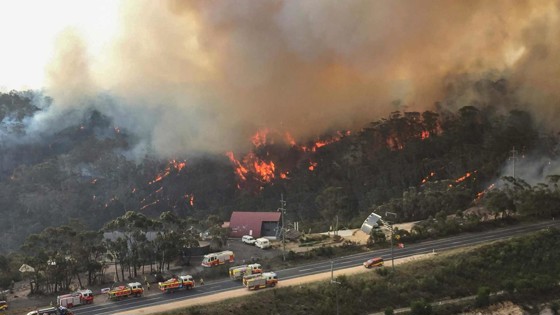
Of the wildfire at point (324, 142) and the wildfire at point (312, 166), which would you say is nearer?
the wildfire at point (312, 166)

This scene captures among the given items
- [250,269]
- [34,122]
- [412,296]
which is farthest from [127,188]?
[412,296]

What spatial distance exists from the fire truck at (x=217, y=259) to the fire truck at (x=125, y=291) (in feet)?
23.6

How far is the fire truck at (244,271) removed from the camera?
3866cm

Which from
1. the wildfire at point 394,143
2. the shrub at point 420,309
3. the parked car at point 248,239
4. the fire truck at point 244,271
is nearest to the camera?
the shrub at point 420,309

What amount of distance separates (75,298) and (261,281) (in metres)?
11.4

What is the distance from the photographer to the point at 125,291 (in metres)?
36.2

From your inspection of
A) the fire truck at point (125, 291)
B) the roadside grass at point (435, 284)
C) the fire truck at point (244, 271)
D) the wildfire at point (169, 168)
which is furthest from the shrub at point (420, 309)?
the wildfire at point (169, 168)

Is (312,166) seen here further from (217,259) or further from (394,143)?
(217,259)

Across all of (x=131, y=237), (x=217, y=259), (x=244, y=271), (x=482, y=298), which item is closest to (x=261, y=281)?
(x=244, y=271)

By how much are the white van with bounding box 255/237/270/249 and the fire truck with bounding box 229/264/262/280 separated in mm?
8752

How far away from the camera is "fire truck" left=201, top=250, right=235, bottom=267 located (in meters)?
43.0

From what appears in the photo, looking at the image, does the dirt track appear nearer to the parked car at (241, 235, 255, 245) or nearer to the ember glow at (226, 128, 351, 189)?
the parked car at (241, 235, 255, 245)

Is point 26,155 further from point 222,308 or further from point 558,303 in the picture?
point 558,303

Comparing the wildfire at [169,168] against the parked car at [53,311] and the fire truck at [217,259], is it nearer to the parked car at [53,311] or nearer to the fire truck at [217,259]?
the fire truck at [217,259]
